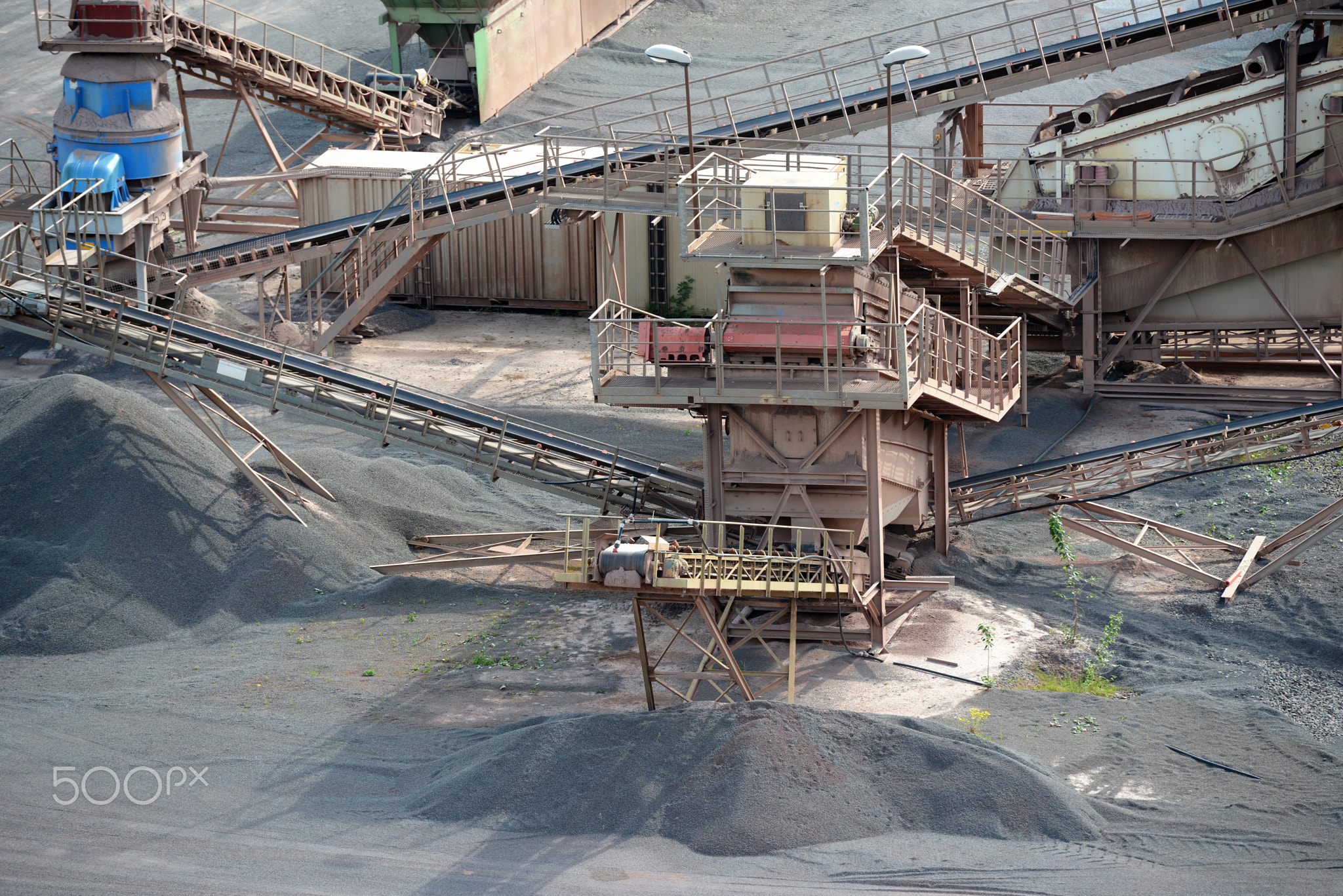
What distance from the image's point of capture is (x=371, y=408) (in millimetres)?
23625

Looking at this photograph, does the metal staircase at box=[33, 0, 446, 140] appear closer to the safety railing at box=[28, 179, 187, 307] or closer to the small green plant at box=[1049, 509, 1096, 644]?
the safety railing at box=[28, 179, 187, 307]

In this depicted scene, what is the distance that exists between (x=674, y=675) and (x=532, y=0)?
3087cm

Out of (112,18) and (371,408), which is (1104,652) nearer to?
(371,408)

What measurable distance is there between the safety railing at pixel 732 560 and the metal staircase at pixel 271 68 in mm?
16537

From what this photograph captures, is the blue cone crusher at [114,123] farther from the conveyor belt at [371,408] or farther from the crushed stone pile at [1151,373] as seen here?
the crushed stone pile at [1151,373]

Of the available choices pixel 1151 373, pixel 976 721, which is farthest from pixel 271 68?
pixel 976 721

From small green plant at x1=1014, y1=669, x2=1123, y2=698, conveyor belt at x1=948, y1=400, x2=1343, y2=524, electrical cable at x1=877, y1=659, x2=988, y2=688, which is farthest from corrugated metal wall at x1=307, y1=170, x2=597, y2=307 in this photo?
small green plant at x1=1014, y1=669, x2=1123, y2=698

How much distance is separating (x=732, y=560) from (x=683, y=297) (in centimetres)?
1678

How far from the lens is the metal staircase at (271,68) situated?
31.2 m

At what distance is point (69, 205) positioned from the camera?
88.4ft

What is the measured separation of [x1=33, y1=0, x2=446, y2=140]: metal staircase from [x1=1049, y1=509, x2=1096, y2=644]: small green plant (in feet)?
65.4

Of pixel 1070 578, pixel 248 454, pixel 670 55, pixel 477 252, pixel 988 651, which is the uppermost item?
pixel 670 55

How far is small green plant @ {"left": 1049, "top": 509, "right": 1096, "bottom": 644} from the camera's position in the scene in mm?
22047

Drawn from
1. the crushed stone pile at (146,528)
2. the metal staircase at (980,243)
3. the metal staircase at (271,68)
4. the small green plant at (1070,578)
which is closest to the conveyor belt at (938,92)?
the metal staircase at (980,243)
